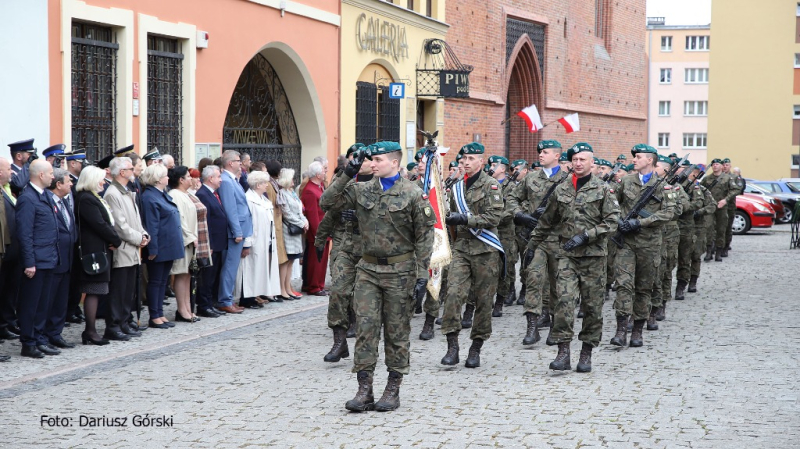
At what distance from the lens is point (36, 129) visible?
12766mm

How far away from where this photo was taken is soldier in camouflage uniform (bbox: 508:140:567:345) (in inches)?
406

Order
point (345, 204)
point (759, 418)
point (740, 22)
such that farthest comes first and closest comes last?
1. point (740, 22)
2. point (345, 204)
3. point (759, 418)

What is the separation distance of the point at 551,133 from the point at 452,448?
29.6 m

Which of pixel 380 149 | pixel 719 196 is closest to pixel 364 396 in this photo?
pixel 380 149

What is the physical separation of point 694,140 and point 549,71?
50390mm

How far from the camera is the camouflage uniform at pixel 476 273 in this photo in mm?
9086

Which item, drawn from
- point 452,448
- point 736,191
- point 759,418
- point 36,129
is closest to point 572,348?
point 759,418

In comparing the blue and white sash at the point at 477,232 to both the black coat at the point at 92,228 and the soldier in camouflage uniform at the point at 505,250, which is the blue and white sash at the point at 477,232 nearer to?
the soldier in camouflage uniform at the point at 505,250

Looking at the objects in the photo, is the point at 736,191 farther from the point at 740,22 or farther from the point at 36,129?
the point at 740,22

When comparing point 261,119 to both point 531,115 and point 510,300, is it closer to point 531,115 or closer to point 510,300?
point 531,115

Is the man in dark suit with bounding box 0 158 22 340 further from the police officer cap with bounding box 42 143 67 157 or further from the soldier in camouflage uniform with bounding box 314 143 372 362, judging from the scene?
the soldier in camouflage uniform with bounding box 314 143 372 362

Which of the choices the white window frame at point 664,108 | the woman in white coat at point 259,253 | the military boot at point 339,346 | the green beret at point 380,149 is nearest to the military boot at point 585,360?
the military boot at point 339,346

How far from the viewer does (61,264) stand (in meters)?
9.74

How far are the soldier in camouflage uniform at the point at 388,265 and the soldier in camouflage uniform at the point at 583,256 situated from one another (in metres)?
1.93
